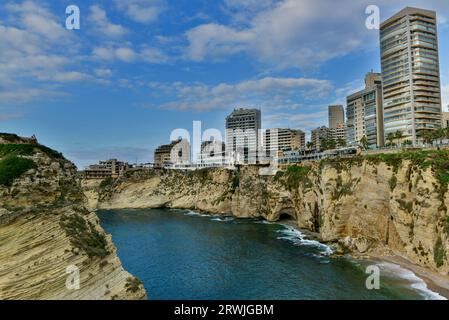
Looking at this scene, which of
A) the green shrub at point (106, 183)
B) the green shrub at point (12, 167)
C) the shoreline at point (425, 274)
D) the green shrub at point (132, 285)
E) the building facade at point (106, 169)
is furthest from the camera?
the building facade at point (106, 169)

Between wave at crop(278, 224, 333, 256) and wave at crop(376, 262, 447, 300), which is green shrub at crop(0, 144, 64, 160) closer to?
wave at crop(376, 262, 447, 300)

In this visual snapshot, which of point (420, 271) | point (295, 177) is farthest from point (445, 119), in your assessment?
point (420, 271)

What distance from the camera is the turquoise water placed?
3759 centimetres

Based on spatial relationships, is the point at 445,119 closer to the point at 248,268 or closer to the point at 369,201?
the point at 369,201

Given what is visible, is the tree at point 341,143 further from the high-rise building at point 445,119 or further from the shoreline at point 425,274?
the shoreline at point 425,274

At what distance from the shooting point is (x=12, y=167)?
27016mm

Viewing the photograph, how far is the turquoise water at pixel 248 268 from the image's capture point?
37.6 m

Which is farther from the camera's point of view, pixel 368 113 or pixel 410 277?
pixel 368 113

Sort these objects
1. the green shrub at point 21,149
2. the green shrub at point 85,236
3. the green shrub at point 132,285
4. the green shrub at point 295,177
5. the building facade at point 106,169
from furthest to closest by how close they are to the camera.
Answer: the building facade at point 106,169
the green shrub at point 295,177
the green shrub at point 21,149
the green shrub at point 132,285
the green shrub at point 85,236

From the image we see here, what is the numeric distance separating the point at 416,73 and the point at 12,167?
119427 mm

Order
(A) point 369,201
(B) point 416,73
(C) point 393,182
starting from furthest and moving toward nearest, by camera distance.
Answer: (B) point 416,73 < (A) point 369,201 < (C) point 393,182

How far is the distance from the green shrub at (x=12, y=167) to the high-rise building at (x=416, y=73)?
112 metres

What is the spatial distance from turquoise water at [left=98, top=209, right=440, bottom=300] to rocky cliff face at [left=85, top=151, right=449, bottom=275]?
16.9ft

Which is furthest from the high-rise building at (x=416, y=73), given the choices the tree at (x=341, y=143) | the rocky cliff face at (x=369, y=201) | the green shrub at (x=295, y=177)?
the rocky cliff face at (x=369, y=201)
